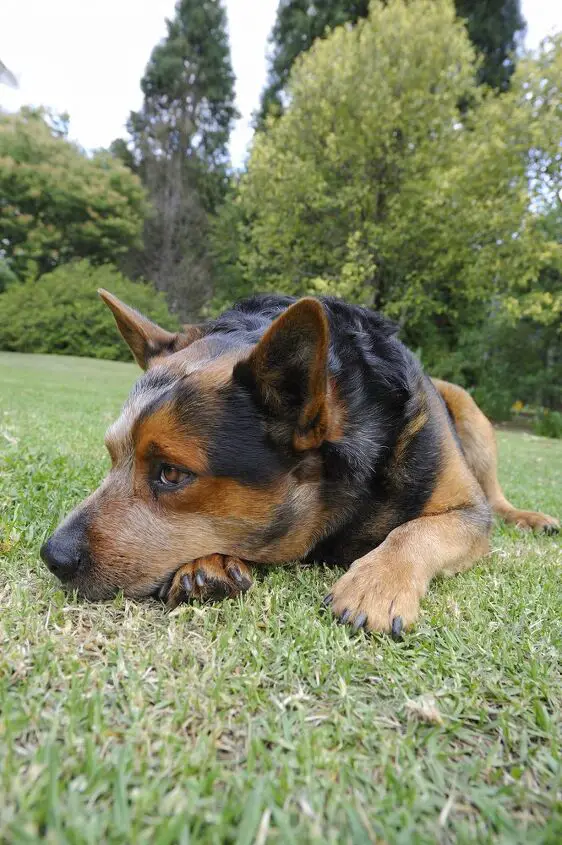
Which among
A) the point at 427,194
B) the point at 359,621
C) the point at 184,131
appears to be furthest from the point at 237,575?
the point at 184,131

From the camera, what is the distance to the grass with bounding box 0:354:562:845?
97 centimetres

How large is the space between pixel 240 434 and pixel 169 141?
1684 inches

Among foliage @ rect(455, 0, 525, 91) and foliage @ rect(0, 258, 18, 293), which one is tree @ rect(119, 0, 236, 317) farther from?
foliage @ rect(455, 0, 525, 91)

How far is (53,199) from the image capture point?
29.2 meters

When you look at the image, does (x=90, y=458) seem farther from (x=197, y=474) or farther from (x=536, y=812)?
(x=536, y=812)

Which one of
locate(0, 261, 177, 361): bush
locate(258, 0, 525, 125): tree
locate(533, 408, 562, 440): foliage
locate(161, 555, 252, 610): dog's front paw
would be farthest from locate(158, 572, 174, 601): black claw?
locate(258, 0, 525, 125): tree

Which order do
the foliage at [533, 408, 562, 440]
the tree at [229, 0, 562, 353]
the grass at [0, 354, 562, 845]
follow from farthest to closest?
the foliage at [533, 408, 562, 440]
the tree at [229, 0, 562, 353]
the grass at [0, 354, 562, 845]

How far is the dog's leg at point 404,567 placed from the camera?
6.09 feet

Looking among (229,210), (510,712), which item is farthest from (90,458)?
(229,210)

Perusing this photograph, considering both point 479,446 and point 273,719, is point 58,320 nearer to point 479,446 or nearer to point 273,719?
point 479,446

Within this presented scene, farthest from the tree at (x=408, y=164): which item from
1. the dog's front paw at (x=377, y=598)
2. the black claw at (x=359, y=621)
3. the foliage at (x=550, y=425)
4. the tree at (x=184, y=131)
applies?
the tree at (x=184, y=131)

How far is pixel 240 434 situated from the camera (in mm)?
2154

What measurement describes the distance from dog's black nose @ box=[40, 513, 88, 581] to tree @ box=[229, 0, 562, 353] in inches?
596

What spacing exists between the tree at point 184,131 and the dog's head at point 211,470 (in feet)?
120
